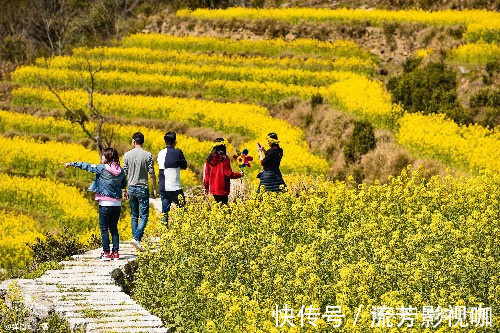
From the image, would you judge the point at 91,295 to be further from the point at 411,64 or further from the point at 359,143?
the point at 411,64

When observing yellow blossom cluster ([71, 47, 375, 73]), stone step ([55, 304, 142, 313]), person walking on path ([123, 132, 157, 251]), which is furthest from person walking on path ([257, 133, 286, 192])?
yellow blossom cluster ([71, 47, 375, 73])

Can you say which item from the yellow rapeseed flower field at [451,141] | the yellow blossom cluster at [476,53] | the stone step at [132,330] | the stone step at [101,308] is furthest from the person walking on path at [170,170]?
the yellow blossom cluster at [476,53]

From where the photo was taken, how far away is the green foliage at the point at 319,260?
888 cm

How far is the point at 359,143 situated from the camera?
945 inches

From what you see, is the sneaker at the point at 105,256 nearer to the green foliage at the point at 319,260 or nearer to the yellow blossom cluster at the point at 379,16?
the green foliage at the point at 319,260

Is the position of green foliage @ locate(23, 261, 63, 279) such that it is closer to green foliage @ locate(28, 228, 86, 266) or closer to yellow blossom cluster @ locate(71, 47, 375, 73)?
green foliage @ locate(28, 228, 86, 266)

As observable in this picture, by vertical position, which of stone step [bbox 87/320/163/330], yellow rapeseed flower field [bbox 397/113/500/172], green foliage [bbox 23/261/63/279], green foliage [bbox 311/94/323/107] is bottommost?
green foliage [bbox 23/261/63/279]

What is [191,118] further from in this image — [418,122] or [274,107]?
[418,122]

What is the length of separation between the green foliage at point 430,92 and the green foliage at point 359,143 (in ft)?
9.81

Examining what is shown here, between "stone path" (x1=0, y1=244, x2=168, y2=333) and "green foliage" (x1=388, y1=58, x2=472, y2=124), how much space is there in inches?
609

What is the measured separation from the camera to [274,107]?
32125mm

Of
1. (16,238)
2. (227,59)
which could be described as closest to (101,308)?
(16,238)

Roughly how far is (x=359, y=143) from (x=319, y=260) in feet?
45.0

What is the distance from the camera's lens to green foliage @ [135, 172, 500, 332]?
8883mm
